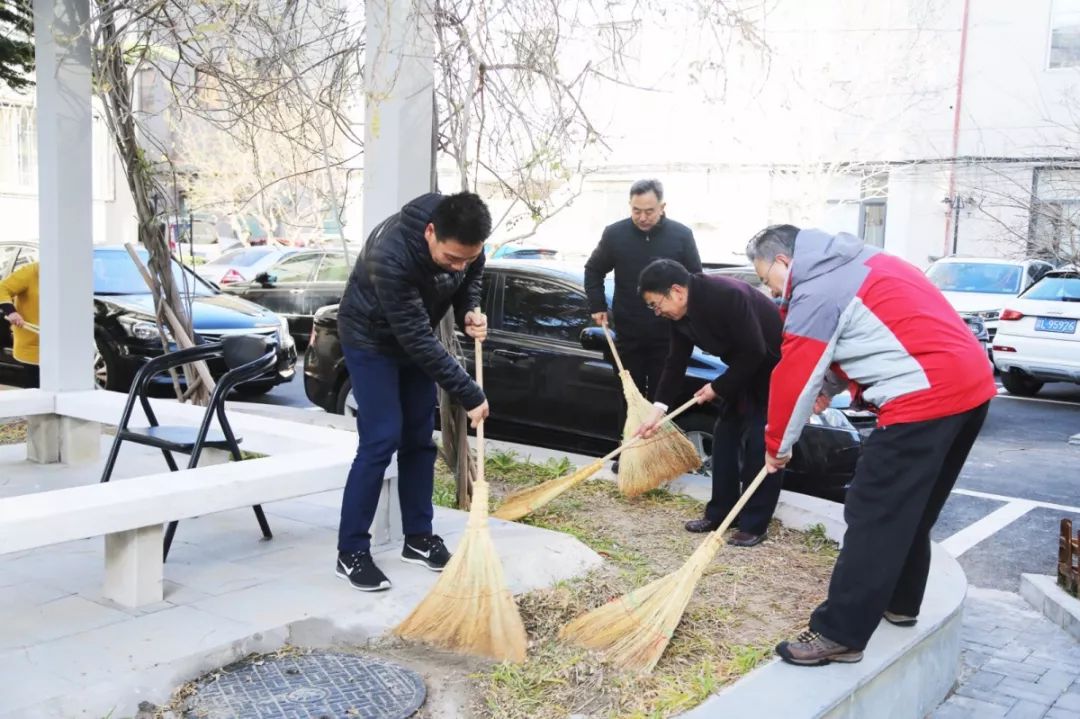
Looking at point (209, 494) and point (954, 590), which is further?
point (954, 590)

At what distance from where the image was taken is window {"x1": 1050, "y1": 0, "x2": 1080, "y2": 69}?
842 inches

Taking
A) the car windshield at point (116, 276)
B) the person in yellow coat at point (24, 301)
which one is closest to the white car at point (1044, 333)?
Answer: the car windshield at point (116, 276)

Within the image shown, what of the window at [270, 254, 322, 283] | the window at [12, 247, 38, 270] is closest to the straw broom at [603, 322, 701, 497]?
the window at [12, 247, 38, 270]

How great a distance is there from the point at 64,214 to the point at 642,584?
3.85 meters

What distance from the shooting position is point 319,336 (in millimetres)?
8227

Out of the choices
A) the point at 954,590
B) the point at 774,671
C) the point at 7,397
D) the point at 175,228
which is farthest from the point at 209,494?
the point at 175,228

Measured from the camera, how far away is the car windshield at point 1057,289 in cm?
1203

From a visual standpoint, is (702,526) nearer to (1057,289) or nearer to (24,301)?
(24,301)

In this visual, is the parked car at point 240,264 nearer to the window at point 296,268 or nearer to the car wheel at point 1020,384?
the window at point 296,268

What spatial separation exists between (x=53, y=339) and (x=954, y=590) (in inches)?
194

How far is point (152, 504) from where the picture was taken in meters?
3.72

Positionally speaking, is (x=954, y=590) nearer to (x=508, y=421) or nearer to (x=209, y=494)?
(x=209, y=494)

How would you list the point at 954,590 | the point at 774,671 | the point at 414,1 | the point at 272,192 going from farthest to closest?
1. the point at 272,192
2. the point at 414,1
3. the point at 954,590
4. the point at 774,671

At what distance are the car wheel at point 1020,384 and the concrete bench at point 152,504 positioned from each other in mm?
10056
